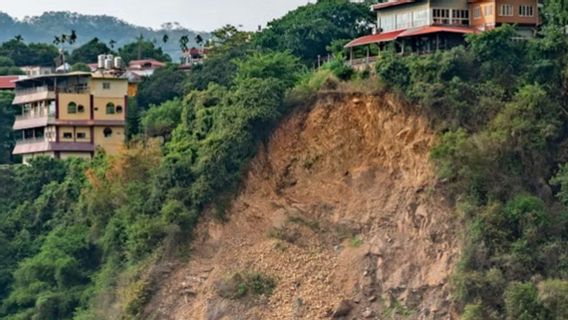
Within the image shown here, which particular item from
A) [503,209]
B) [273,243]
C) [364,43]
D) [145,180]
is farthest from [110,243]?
[503,209]

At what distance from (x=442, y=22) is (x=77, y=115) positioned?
733 inches

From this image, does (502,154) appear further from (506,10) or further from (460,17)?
(460,17)

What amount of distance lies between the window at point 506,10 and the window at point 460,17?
1.49 meters

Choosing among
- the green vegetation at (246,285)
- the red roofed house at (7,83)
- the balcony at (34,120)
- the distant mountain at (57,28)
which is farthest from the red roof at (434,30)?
the distant mountain at (57,28)

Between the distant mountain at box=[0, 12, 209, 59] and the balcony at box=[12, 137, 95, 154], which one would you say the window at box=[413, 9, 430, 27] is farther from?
the distant mountain at box=[0, 12, 209, 59]

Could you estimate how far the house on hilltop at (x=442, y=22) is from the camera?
2141 inches

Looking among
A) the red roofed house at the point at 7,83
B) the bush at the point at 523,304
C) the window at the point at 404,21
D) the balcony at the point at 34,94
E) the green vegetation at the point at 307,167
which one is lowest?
the bush at the point at 523,304

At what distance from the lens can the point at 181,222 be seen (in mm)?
52938

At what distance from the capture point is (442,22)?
55.5 m

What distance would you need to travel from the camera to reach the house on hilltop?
54375mm

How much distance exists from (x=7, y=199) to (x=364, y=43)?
16275mm

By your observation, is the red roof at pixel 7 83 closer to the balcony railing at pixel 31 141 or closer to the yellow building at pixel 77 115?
the balcony railing at pixel 31 141

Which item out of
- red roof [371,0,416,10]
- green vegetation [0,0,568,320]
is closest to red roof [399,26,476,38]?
red roof [371,0,416,10]

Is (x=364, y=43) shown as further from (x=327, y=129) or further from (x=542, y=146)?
(x=542, y=146)
